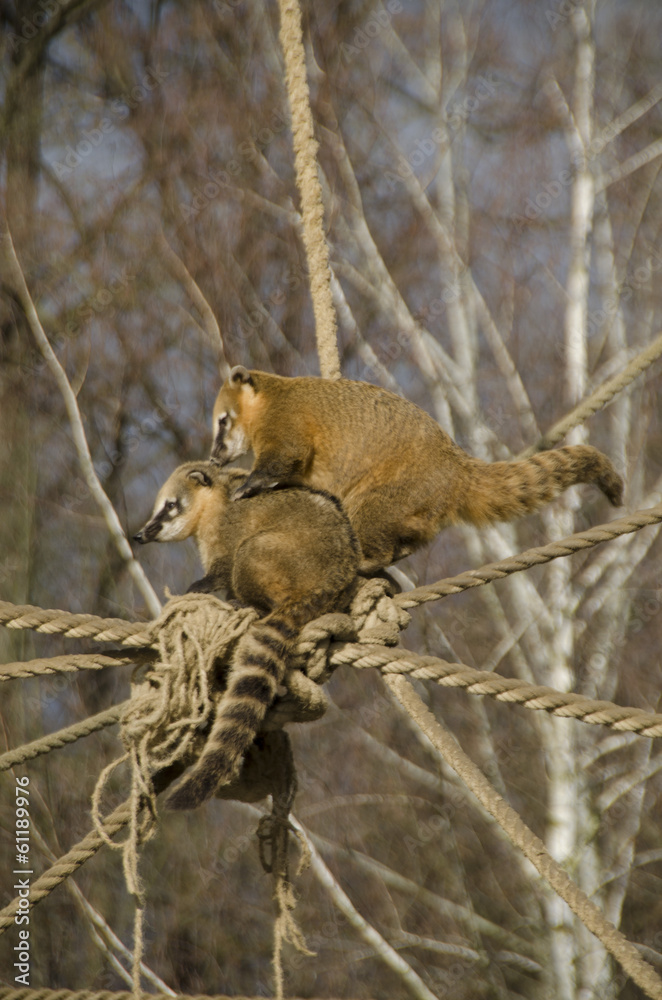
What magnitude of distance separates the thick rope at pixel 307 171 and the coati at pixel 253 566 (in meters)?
0.89

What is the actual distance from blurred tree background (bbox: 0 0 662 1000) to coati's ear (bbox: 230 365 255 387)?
3886 millimetres

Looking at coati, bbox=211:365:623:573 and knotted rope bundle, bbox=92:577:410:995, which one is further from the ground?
coati, bbox=211:365:623:573

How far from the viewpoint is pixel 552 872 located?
2.43 m

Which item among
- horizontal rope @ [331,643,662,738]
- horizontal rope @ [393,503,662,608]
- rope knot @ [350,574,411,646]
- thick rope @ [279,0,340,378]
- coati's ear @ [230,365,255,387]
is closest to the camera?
horizontal rope @ [331,643,662,738]

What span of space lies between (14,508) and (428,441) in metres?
6.03

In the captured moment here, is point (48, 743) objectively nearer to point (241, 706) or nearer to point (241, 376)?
point (241, 706)

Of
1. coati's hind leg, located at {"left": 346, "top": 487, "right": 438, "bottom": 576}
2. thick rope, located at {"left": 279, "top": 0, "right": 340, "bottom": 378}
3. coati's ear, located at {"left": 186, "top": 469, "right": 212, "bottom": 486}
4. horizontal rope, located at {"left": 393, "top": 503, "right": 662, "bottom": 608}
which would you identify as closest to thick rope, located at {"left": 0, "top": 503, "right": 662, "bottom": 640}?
horizontal rope, located at {"left": 393, "top": 503, "right": 662, "bottom": 608}

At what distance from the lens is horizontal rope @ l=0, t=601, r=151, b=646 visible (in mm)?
2650

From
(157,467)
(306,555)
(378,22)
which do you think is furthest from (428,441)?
(378,22)

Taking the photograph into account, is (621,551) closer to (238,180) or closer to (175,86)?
(238,180)

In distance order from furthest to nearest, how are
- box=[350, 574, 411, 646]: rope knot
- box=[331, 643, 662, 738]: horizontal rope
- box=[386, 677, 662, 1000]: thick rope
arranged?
1. box=[350, 574, 411, 646]: rope knot
2. box=[331, 643, 662, 738]: horizontal rope
3. box=[386, 677, 662, 1000]: thick rope

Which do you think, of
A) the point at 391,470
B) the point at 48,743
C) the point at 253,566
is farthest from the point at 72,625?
the point at 391,470

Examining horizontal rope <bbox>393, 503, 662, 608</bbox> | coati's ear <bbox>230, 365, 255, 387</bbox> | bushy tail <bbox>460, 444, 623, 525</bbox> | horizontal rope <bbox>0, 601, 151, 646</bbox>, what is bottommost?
horizontal rope <bbox>0, 601, 151, 646</bbox>

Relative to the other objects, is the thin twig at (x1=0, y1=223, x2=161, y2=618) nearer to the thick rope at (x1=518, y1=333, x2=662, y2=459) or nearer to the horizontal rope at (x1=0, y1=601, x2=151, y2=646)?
the thick rope at (x1=518, y1=333, x2=662, y2=459)
